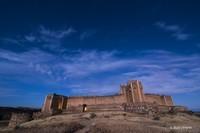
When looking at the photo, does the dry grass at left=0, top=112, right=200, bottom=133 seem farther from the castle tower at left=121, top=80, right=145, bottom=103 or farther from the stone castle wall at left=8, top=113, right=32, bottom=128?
the castle tower at left=121, top=80, right=145, bottom=103

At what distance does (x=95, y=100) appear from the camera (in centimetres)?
4178

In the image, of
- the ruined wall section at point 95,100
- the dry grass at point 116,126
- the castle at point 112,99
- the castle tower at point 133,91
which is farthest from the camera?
the ruined wall section at point 95,100

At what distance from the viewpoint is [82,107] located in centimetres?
4047

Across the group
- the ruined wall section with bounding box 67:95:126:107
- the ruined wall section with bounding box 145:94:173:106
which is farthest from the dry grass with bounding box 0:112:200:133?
the ruined wall section with bounding box 145:94:173:106

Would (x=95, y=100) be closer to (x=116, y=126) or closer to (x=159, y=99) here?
(x=159, y=99)

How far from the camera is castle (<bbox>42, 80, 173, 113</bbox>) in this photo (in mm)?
38500

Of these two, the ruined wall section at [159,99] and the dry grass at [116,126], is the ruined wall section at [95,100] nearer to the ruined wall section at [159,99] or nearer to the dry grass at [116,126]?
the ruined wall section at [159,99]

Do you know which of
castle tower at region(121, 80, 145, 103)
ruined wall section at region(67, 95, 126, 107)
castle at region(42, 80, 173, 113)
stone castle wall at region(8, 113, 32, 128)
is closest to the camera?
stone castle wall at region(8, 113, 32, 128)

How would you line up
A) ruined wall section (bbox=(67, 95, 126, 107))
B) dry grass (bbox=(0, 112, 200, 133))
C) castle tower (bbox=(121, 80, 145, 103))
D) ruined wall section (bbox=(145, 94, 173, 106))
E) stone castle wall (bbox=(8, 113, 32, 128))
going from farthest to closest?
1. ruined wall section (bbox=(145, 94, 173, 106))
2. ruined wall section (bbox=(67, 95, 126, 107))
3. castle tower (bbox=(121, 80, 145, 103))
4. stone castle wall (bbox=(8, 113, 32, 128))
5. dry grass (bbox=(0, 112, 200, 133))

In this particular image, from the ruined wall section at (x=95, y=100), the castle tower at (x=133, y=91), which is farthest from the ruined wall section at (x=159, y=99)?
the ruined wall section at (x=95, y=100)

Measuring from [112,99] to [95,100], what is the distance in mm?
5923

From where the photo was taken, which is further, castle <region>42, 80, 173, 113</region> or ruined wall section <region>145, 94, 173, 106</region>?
ruined wall section <region>145, 94, 173, 106</region>

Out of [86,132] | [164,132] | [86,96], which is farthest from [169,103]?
[86,132]

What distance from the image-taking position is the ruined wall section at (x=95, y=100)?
1539 inches
